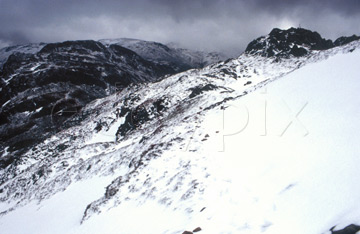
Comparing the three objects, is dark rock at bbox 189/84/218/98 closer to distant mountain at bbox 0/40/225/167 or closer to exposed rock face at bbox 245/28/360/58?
exposed rock face at bbox 245/28/360/58

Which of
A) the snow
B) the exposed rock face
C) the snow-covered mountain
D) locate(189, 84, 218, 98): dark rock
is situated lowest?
the snow

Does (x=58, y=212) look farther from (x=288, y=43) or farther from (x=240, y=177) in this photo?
(x=288, y=43)

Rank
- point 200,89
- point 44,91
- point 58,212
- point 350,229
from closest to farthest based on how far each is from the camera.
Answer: point 350,229 < point 58,212 < point 200,89 < point 44,91

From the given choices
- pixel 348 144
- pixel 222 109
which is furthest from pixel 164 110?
pixel 348 144

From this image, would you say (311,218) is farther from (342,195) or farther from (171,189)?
(171,189)

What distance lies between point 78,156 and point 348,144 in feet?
111

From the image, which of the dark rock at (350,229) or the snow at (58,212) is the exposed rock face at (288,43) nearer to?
the snow at (58,212)

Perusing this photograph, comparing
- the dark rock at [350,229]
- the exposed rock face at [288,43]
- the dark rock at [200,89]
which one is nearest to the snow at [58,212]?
the dark rock at [350,229]

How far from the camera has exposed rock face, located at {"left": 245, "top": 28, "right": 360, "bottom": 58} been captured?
91.2 metres

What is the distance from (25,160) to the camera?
158 feet

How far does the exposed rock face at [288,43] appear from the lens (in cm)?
9125

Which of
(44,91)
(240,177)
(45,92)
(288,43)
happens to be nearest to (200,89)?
(240,177)

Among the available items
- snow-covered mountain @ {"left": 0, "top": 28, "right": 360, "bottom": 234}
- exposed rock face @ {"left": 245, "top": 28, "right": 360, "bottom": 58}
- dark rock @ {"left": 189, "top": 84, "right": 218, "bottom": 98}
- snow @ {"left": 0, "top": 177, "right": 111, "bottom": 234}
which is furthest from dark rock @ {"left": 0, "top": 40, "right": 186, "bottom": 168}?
exposed rock face @ {"left": 245, "top": 28, "right": 360, "bottom": 58}

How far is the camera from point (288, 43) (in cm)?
9569
